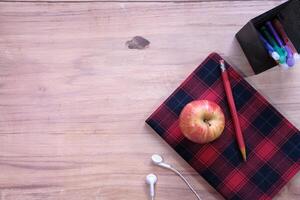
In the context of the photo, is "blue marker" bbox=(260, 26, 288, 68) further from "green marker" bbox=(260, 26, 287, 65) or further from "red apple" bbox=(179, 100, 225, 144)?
"red apple" bbox=(179, 100, 225, 144)

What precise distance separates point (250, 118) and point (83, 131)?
346mm

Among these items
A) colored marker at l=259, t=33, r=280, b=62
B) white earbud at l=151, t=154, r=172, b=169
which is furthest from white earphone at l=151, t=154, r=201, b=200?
colored marker at l=259, t=33, r=280, b=62

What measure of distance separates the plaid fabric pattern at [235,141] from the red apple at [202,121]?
36mm

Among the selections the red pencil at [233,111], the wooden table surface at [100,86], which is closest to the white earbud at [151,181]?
the wooden table surface at [100,86]

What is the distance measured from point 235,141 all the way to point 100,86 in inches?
11.9

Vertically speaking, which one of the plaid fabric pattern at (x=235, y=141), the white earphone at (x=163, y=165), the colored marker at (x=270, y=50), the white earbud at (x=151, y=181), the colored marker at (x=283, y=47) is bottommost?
the white earbud at (x=151, y=181)

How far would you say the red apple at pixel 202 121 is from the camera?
861 millimetres

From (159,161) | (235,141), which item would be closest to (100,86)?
(159,161)

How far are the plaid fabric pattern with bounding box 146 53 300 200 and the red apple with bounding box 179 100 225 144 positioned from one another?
4 cm

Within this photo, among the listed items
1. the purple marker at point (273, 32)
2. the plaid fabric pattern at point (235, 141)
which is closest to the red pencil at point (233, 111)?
the plaid fabric pattern at point (235, 141)

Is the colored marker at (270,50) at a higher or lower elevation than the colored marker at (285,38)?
lower

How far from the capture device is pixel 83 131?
92cm

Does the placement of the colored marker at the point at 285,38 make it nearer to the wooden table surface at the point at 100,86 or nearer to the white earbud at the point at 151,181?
the wooden table surface at the point at 100,86

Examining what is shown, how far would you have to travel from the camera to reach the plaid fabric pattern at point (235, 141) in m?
A: 0.91
